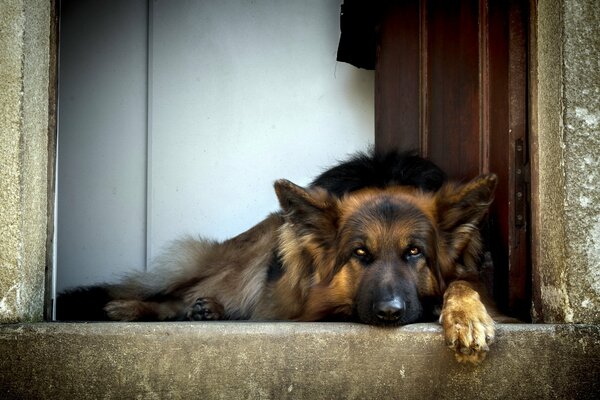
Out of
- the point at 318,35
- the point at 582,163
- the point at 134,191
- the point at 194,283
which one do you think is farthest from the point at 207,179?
the point at 582,163

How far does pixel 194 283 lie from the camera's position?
17.2 feet

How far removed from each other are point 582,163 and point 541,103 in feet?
1.35

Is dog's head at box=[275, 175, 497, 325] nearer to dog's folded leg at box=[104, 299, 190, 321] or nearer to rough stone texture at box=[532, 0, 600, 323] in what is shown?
rough stone texture at box=[532, 0, 600, 323]

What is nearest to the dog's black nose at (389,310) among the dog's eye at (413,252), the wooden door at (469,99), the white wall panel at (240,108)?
the dog's eye at (413,252)

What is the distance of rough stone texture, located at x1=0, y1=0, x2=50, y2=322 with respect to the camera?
3.54 meters

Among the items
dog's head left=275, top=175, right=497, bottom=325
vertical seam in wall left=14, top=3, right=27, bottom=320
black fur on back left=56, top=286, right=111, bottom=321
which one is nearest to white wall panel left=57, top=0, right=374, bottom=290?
black fur on back left=56, top=286, right=111, bottom=321

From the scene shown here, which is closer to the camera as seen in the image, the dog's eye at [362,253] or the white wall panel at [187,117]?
the dog's eye at [362,253]

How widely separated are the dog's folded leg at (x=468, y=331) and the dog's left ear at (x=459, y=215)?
2.27 feet

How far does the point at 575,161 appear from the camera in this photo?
3451mm

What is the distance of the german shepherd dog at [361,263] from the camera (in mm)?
3615

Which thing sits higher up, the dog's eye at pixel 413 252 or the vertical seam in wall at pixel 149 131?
the vertical seam in wall at pixel 149 131

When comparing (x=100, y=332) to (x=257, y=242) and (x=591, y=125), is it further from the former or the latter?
(x=591, y=125)

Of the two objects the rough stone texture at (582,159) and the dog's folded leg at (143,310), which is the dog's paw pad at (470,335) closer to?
the rough stone texture at (582,159)

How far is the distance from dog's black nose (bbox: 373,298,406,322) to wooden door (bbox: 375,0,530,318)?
2.93ft
